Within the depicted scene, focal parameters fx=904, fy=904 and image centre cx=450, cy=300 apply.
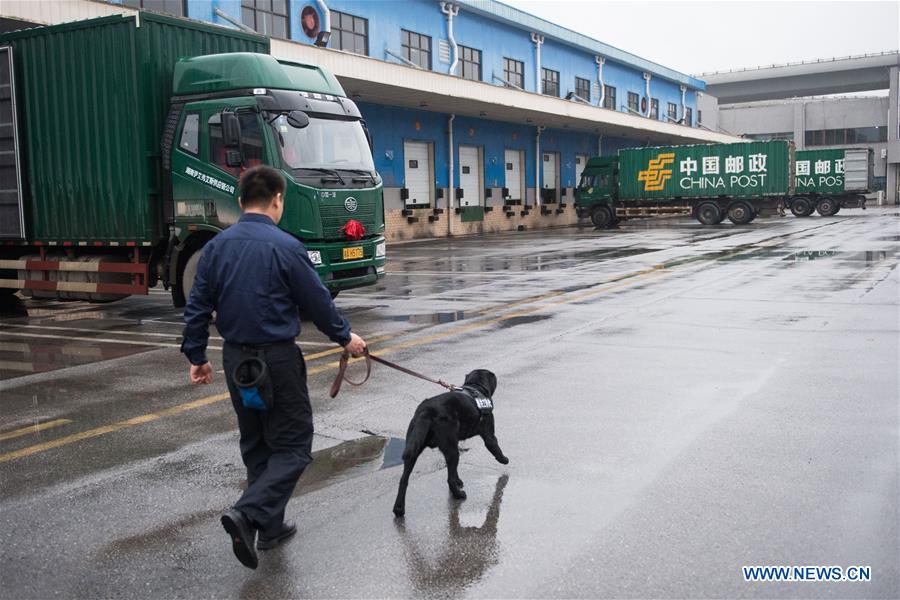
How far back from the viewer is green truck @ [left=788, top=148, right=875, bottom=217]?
4634 cm

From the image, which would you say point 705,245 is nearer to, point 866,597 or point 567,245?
point 567,245

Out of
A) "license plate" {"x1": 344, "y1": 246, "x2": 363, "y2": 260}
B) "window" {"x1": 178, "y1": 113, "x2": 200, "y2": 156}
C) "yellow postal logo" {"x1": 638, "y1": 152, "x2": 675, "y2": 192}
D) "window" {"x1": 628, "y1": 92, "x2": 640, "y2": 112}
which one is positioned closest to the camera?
"window" {"x1": 178, "y1": 113, "x2": 200, "y2": 156}

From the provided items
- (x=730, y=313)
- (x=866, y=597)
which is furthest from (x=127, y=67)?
(x=866, y=597)

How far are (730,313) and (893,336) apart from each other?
2289 millimetres

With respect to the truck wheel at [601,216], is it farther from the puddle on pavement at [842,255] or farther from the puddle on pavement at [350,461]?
the puddle on pavement at [350,461]

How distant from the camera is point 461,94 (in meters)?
30.2

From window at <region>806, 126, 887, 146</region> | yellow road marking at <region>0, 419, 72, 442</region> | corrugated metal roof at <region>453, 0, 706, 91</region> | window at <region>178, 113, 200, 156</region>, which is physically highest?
corrugated metal roof at <region>453, 0, 706, 91</region>

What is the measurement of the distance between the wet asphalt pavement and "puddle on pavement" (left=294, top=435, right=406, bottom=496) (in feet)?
0.07

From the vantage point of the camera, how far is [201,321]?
Answer: 436 cm

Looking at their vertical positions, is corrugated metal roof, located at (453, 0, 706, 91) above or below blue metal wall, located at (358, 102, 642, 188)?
above

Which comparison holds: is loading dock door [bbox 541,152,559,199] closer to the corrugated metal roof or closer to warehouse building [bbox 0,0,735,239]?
warehouse building [bbox 0,0,735,239]

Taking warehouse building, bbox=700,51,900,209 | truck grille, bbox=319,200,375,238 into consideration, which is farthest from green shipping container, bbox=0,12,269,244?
warehouse building, bbox=700,51,900,209

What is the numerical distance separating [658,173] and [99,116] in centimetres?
3183

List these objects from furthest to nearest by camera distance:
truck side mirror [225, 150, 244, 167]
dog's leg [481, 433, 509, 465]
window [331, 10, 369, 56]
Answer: window [331, 10, 369, 56], truck side mirror [225, 150, 244, 167], dog's leg [481, 433, 509, 465]
